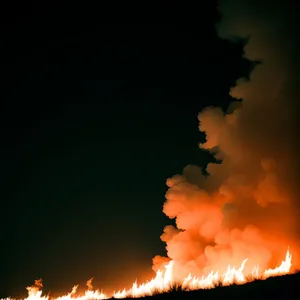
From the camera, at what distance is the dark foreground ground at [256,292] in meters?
6.85

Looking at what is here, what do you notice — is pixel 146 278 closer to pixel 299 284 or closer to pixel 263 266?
pixel 263 266

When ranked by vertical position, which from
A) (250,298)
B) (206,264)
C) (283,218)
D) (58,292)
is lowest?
(250,298)

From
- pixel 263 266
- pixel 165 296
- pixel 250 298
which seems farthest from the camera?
pixel 263 266

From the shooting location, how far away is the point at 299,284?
759cm

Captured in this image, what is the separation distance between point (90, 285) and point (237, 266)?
846 cm

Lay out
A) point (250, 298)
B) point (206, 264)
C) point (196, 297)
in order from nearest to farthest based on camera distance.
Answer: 1. point (250, 298)
2. point (196, 297)
3. point (206, 264)

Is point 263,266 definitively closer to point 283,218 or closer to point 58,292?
point 283,218

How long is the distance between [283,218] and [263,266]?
9.29 feet

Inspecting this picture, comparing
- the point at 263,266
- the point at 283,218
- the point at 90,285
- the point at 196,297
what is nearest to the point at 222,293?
the point at 196,297

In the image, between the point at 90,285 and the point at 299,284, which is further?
the point at 90,285

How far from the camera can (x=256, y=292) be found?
7.26 metres


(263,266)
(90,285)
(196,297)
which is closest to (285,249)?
(263,266)

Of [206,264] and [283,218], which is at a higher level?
[283,218]

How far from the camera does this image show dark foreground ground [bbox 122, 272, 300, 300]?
6.85 metres
